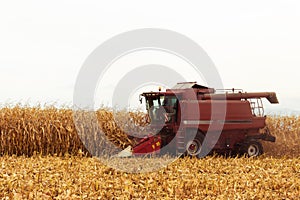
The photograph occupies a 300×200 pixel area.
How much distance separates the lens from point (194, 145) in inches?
420

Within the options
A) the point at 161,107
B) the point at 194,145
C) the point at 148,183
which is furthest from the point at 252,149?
the point at 148,183

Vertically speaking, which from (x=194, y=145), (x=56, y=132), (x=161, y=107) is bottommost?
(x=194, y=145)

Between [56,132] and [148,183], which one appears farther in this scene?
[56,132]

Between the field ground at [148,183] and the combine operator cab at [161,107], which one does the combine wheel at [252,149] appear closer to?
the combine operator cab at [161,107]

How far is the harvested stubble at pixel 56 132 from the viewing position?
11680 mm

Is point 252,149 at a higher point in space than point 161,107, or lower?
lower

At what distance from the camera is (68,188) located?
6145 mm

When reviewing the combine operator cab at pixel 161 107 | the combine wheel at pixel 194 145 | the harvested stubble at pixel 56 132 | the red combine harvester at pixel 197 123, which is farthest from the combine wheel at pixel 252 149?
the combine operator cab at pixel 161 107

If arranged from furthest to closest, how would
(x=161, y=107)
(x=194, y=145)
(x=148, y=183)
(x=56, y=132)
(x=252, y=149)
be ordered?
(x=56, y=132)
(x=252, y=149)
(x=161, y=107)
(x=194, y=145)
(x=148, y=183)

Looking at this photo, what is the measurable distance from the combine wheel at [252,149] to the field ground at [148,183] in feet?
8.75

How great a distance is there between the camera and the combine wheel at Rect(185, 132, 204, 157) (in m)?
10.6

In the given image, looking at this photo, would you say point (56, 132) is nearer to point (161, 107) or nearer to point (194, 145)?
point (161, 107)

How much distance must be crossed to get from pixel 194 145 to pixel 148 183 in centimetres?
433

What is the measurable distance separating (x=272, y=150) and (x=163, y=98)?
4181 mm
